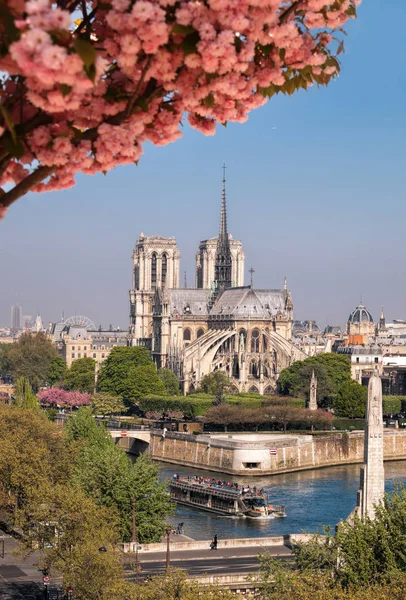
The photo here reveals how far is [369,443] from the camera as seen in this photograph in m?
A: 38.2

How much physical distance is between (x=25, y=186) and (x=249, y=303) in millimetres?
129640

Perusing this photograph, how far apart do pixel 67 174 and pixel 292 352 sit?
121m

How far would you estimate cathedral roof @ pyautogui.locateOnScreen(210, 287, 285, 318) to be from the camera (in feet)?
443

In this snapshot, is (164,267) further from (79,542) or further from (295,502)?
(79,542)

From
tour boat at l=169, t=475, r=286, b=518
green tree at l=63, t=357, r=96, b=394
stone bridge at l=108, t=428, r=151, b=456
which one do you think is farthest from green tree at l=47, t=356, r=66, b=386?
tour boat at l=169, t=475, r=286, b=518

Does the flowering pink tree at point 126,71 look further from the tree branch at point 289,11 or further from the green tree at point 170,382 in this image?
the green tree at point 170,382

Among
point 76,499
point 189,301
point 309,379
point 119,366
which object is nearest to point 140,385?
point 119,366

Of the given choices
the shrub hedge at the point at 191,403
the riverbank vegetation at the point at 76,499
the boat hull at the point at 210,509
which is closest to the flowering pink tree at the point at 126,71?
the riverbank vegetation at the point at 76,499

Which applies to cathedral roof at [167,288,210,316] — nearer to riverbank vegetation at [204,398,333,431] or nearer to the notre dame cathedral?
the notre dame cathedral

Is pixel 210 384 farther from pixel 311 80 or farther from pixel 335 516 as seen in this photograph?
pixel 311 80

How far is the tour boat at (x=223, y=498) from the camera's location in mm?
59906

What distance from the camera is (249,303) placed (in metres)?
136

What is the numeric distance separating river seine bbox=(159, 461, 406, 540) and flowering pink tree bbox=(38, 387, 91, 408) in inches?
1371

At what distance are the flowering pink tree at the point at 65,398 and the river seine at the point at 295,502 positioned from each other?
3483 cm
